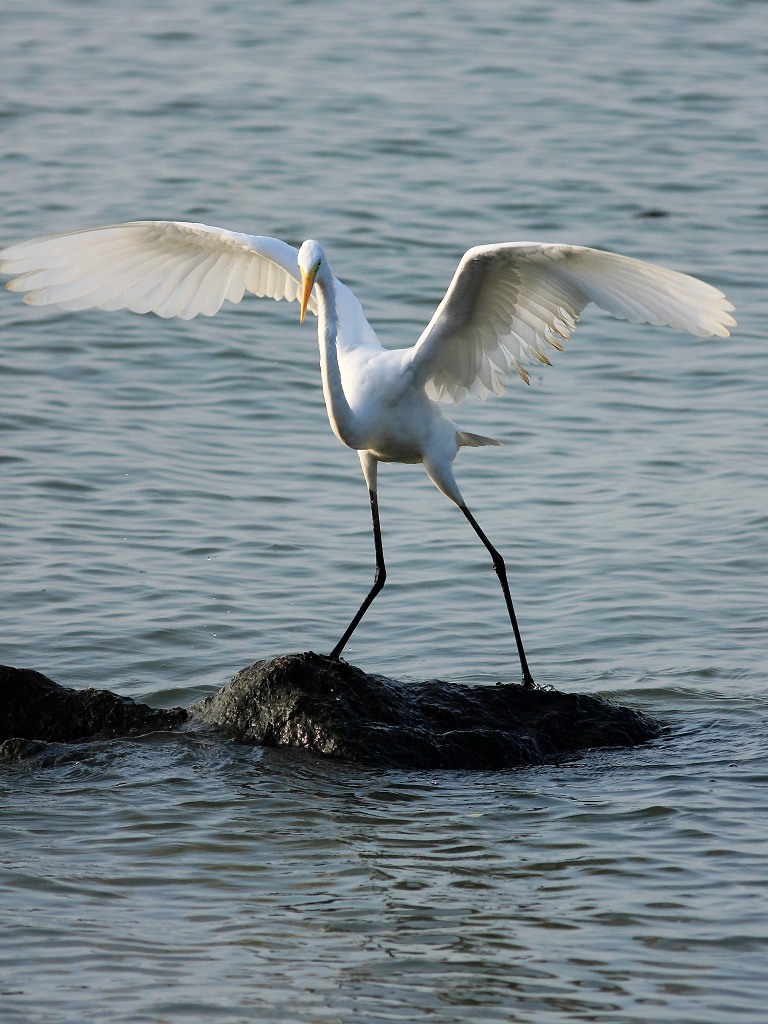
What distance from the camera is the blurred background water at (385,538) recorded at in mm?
4723

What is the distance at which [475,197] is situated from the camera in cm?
1525

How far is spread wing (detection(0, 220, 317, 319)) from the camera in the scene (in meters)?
6.66

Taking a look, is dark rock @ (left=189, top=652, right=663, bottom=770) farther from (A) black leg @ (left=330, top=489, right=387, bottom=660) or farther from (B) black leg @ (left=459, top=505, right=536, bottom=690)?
(A) black leg @ (left=330, top=489, right=387, bottom=660)

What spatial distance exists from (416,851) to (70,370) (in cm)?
710

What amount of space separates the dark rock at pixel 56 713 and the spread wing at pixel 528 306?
189 cm

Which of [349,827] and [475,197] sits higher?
[475,197]

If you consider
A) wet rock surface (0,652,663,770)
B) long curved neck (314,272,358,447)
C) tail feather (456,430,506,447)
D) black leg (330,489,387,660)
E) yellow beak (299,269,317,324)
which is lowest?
wet rock surface (0,652,663,770)

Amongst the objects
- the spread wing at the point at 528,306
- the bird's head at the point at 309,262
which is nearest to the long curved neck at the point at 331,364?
the bird's head at the point at 309,262

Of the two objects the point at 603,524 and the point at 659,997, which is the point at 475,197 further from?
the point at 659,997

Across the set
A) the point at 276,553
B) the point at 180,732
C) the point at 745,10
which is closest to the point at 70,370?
the point at 276,553

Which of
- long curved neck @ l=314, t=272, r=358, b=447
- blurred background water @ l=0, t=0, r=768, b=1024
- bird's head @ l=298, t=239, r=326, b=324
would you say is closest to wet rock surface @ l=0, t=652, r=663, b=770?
blurred background water @ l=0, t=0, r=768, b=1024

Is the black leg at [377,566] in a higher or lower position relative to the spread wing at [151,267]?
lower

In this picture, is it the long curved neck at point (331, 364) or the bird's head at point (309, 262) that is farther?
the long curved neck at point (331, 364)

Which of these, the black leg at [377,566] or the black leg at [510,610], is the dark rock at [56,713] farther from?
the black leg at [510,610]
